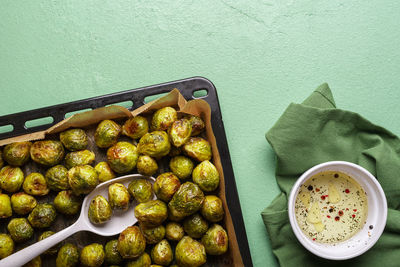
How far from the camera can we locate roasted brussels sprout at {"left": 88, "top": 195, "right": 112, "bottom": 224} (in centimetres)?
180

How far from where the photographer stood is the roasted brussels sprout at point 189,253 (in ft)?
5.86

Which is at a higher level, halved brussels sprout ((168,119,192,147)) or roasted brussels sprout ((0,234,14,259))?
halved brussels sprout ((168,119,192,147))

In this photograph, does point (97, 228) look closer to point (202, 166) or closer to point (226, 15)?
point (202, 166)

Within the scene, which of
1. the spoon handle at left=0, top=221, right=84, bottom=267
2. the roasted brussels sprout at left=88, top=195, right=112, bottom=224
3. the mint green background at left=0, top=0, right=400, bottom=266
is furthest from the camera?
the mint green background at left=0, top=0, right=400, bottom=266

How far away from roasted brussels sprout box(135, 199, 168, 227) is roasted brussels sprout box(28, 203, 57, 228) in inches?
16.8

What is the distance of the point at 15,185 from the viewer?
189 cm

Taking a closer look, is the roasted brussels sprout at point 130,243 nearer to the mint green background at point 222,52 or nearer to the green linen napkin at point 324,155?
the green linen napkin at point 324,155

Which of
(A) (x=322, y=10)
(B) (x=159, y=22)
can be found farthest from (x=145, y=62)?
(A) (x=322, y=10)

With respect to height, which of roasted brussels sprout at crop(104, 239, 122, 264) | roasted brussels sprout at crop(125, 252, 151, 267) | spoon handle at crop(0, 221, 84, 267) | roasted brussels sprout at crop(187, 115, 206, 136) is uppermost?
roasted brussels sprout at crop(187, 115, 206, 136)

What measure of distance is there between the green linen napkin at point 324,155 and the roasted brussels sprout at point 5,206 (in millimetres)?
1258

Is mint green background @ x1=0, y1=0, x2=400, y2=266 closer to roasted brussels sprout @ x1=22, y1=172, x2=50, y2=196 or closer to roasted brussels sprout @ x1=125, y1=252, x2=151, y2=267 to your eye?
roasted brussels sprout @ x1=22, y1=172, x2=50, y2=196

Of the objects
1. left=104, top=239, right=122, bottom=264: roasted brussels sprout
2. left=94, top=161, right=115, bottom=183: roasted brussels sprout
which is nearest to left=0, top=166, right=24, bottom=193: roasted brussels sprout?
left=94, top=161, right=115, bottom=183: roasted brussels sprout

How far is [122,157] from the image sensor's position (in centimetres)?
183

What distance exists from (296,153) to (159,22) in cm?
105
